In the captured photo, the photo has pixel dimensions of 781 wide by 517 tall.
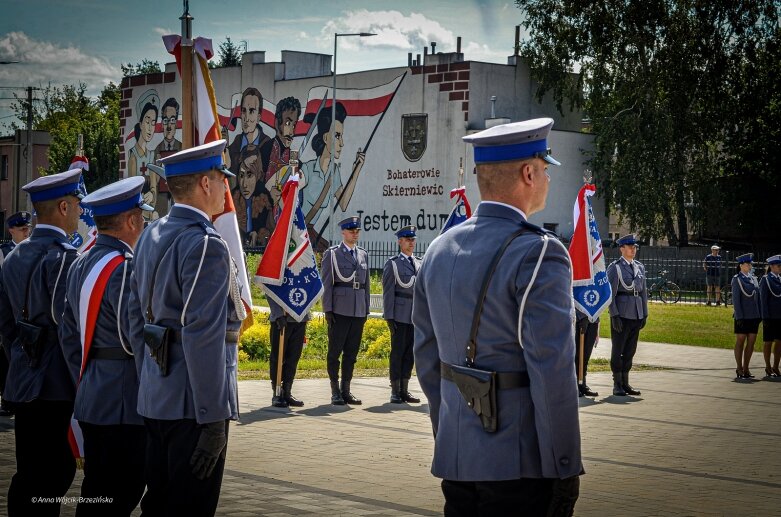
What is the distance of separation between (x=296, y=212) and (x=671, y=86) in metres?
33.0

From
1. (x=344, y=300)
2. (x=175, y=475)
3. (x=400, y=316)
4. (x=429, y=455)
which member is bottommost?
(x=429, y=455)

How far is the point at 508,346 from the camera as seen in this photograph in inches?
165

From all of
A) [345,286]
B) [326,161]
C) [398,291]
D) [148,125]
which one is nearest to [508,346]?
[345,286]

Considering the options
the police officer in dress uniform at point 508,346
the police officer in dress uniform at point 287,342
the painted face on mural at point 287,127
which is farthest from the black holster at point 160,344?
the painted face on mural at point 287,127

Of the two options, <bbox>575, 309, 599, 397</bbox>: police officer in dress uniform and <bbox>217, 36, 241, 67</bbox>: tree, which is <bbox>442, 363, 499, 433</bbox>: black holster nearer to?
<bbox>575, 309, 599, 397</bbox>: police officer in dress uniform

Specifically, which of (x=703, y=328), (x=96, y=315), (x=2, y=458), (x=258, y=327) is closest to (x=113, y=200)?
(x=96, y=315)

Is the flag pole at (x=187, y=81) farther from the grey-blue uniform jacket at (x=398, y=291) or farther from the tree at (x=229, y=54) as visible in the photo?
the tree at (x=229, y=54)

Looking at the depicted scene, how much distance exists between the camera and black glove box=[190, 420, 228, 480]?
5172mm

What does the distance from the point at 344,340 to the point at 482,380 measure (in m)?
10.4

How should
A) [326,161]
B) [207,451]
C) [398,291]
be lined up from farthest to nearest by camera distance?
[326,161] < [398,291] < [207,451]

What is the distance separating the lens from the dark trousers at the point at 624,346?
51.0ft

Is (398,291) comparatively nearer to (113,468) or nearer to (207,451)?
(113,468)

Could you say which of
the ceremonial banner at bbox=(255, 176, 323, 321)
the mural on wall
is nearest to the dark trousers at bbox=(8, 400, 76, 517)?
the ceremonial banner at bbox=(255, 176, 323, 321)

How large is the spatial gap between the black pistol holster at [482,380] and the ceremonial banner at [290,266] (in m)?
9.73
